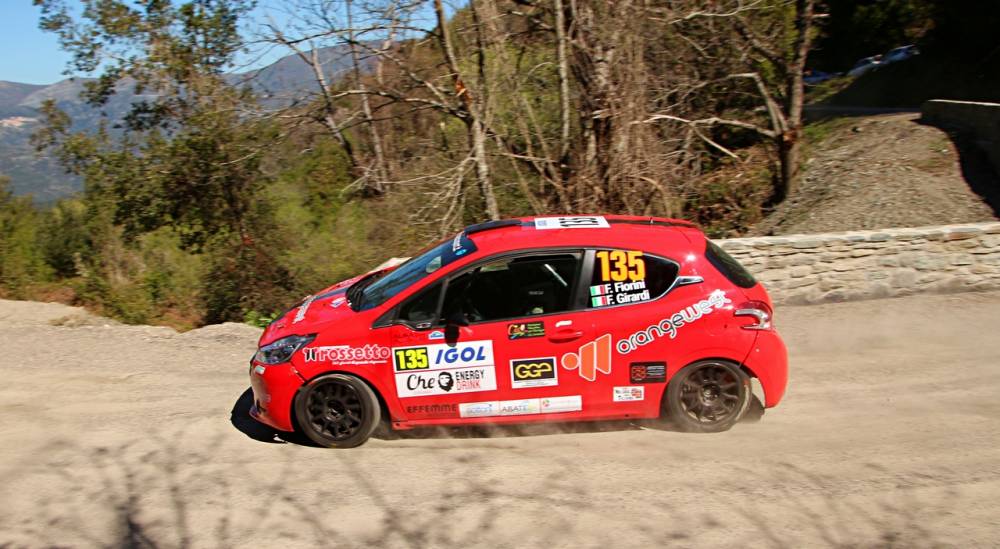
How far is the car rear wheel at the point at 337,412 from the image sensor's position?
241 inches

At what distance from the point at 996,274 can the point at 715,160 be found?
1022 centimetres

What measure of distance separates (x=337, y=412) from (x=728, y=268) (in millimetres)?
3479

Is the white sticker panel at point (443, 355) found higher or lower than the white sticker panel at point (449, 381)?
higher

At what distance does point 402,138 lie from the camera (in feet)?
59.4

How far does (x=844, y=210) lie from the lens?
14.6 metres

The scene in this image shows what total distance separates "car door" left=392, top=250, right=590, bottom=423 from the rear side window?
1156 millimetres

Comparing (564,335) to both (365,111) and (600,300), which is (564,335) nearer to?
(600,300)

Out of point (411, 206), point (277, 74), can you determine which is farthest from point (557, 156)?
point (277, 74)

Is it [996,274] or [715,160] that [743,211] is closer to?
[715,160]

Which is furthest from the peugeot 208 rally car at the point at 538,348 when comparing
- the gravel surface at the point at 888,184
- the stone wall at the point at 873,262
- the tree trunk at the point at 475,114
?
the gravel surface at the point at 888,184

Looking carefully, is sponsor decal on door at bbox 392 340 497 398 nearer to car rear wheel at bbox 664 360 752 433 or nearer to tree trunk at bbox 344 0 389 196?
car rear wheel at bbox 664 360 752 433

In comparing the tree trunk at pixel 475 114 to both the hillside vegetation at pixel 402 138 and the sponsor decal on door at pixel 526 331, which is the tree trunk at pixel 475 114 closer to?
the hillside vegetation at pixel 402 138

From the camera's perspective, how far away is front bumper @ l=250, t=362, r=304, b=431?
612 centimetres

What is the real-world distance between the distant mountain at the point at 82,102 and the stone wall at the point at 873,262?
26.4 ft
